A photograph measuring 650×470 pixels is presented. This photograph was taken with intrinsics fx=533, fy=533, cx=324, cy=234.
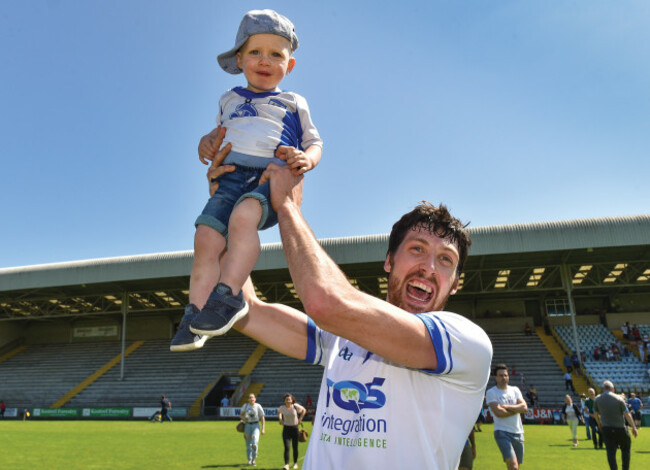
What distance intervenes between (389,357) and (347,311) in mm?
283

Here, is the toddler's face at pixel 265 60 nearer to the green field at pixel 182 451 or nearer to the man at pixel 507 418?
the man at pixel 507 418

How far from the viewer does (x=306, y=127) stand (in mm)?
2930

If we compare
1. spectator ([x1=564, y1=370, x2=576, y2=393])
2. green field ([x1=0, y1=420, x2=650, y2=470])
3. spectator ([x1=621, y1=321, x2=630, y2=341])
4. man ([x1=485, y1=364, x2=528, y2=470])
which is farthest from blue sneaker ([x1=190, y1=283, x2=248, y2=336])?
spectator ([x1=621, y1=321, x2=630, y2=341])

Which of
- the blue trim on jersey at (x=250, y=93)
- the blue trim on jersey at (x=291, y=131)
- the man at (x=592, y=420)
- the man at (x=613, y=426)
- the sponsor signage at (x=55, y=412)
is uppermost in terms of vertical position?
the blue trim on jersey at (x=250, y=93)

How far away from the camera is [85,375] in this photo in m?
36.0

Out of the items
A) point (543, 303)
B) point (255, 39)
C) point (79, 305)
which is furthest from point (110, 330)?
point (255, 39)

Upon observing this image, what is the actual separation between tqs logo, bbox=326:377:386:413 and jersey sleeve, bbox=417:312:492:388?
0.28 metres

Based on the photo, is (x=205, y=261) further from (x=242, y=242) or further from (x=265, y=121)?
(x=265, y=121)

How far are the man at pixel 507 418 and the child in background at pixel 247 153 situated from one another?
6811 mm

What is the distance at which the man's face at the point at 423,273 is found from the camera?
2686mm

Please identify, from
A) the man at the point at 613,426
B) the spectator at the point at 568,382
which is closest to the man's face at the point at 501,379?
the man at the point at 613,426

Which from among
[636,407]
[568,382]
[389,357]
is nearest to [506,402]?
[389,357]

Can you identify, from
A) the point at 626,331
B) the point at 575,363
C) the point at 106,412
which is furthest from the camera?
the point at 626,331

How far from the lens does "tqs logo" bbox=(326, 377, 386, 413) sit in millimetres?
2328
